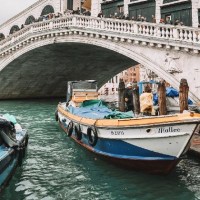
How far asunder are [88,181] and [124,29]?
31.5ft

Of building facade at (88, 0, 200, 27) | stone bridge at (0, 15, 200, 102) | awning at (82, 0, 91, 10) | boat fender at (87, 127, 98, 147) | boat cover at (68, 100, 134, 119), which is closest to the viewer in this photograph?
boat fender at (87, 127, 98, 147)

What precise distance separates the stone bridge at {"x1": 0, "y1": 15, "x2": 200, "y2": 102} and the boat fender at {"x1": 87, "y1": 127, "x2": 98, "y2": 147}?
19.0 feet

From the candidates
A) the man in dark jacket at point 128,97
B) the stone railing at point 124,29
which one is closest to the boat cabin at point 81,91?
the stone railing at point 124,29

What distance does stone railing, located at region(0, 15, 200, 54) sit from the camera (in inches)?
495

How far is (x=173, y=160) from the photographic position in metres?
6.66

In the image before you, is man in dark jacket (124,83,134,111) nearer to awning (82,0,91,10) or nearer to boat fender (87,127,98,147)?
boat fender (87,127,98,147)

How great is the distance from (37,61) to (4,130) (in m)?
17.5

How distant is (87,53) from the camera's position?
2186cm

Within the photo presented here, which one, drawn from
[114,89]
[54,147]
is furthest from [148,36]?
[114,89]

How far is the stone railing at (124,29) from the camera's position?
41.2ft

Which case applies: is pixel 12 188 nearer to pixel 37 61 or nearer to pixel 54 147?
pixel 54 147

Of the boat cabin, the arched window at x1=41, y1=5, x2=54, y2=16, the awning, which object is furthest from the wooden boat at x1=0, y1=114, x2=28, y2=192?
the awning

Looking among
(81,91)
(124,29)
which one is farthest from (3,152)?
(124,29)

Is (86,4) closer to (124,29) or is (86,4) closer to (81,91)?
(124,29)
